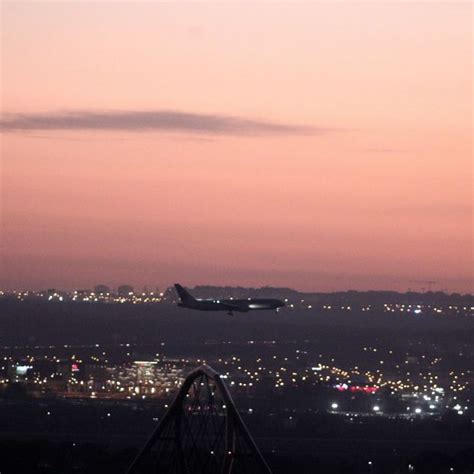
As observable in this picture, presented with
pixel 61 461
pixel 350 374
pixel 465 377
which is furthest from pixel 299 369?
pixel 61 461

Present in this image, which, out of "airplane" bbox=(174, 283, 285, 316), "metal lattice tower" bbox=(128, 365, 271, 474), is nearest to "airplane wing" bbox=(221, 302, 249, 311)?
"airplane" bbox=(174, 283, 285, 316)

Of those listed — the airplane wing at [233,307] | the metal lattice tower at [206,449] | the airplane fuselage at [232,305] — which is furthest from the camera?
the airplane fuselage at [232,305]

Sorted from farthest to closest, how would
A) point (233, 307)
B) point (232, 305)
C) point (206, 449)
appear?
point (232, 305) → point (233, 307) → point (206, 449)

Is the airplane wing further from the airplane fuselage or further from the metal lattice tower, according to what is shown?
the metal lattice tower

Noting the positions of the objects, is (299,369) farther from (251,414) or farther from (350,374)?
(251,414)

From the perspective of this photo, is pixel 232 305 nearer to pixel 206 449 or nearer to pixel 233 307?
pixel 233 307

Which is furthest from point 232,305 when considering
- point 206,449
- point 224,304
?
point 206,449

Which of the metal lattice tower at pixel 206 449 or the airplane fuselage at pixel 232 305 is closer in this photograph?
the metal lattice tower at pixel 206 449

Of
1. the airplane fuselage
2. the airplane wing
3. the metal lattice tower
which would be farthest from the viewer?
the airplane fuselage

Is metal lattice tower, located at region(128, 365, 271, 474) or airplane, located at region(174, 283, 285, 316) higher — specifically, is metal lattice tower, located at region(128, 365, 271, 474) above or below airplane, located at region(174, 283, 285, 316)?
below

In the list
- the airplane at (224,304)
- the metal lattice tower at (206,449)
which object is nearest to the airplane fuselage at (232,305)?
the airplane at (224,304)

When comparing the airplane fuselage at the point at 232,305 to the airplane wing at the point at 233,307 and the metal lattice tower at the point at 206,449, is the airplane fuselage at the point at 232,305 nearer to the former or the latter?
the airplane wing at the point at 233,307
